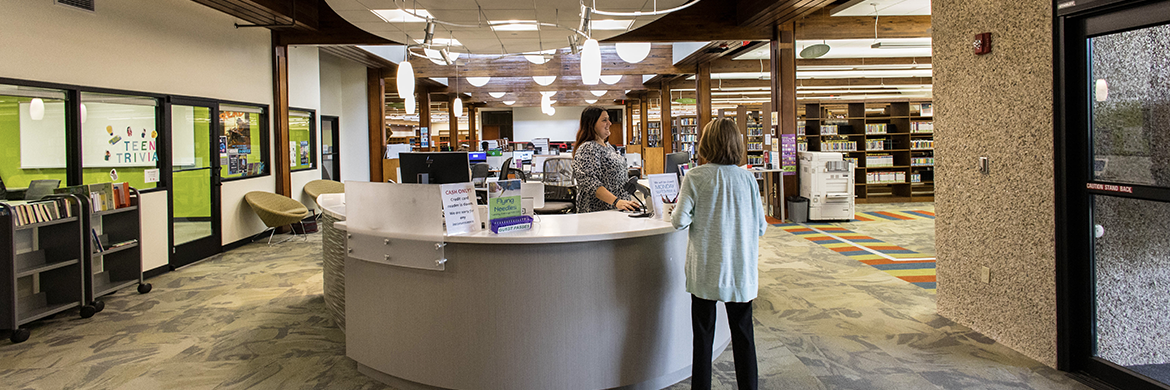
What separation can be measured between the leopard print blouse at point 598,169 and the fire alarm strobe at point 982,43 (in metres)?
2.27

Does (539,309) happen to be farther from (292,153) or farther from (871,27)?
(871,27)

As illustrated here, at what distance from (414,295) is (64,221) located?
3.32m

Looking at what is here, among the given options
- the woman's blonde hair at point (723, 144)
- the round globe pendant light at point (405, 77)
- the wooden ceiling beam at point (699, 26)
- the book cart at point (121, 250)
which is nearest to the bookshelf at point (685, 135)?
the wooden ceiling beam at point (699, 26)

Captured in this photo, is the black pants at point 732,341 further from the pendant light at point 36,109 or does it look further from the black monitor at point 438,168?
the pendant light at point 36,109

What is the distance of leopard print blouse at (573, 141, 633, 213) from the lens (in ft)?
13.0

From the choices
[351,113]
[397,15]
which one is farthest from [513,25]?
[351,113]

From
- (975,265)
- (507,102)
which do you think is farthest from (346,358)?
(507,102)

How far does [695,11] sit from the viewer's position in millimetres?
8539

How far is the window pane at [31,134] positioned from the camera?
4586mm

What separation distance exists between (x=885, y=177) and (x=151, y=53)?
1229cm

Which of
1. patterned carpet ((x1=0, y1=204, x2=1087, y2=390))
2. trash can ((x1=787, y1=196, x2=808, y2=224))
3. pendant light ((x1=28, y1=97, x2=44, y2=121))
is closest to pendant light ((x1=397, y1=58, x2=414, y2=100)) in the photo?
patterned carpet ((x1=0, y1=204, x2=1087, y2=390))

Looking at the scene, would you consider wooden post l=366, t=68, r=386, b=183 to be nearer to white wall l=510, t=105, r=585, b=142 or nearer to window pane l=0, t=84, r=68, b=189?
window pane l=0, t=84, r=68, b=189

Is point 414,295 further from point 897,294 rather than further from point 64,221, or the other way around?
point 897,294

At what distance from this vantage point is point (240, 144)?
777 cm
